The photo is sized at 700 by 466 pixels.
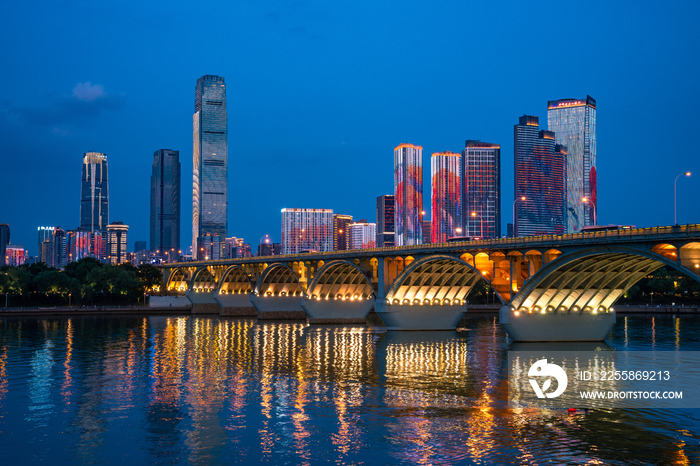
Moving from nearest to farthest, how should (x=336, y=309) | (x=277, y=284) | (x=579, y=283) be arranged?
(x=579, y=283) < (x=336, y=309) < (x=277, y=284)

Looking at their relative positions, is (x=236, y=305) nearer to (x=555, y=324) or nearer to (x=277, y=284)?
(x=277, y=284)

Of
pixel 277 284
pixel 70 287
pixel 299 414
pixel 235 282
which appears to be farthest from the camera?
pixel 235 282

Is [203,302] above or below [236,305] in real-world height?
below

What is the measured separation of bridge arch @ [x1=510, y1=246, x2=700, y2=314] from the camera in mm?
61656

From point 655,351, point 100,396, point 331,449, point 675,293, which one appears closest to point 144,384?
point 100,396

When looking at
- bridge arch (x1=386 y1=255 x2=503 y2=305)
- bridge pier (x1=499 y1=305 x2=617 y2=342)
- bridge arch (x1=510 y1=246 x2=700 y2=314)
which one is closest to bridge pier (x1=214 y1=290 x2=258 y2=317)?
bridge arch (x1=386 y1=255 x2=503 y2=305)

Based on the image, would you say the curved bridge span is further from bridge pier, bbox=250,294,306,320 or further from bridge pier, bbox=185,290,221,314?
bridge pier, bbox=185,290,221,314

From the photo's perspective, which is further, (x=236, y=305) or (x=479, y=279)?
(x=236, y=305)

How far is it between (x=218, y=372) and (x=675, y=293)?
137 m

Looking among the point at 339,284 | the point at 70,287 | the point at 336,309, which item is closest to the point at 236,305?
the point at 70,287

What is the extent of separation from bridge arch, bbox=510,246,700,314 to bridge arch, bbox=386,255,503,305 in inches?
805

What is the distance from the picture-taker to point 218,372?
5147 cm

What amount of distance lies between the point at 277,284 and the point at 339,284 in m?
23.8

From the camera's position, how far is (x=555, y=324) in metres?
67.0
